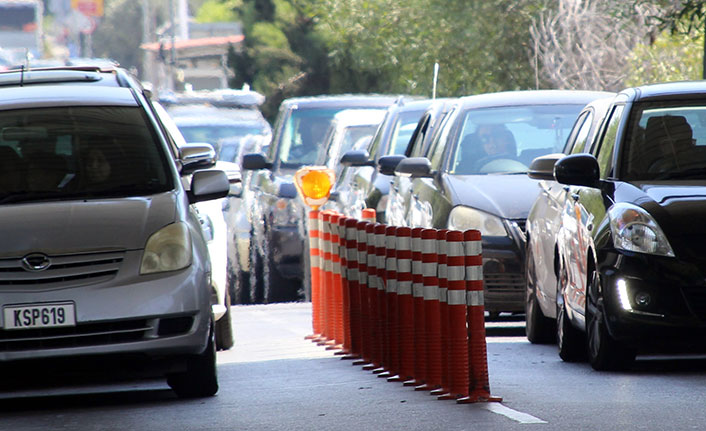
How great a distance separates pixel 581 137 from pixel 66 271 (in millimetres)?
4262

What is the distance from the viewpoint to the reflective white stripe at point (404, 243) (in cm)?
1066

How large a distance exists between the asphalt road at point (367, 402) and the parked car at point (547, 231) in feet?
1.63

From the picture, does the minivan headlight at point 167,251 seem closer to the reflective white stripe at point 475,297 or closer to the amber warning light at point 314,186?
the reflective white stripe at point 475,297

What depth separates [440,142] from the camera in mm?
15844

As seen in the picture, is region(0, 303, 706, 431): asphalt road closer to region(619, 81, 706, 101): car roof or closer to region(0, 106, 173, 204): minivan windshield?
region(0, 106, 173, 204): minivan windshield

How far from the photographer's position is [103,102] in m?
11.1

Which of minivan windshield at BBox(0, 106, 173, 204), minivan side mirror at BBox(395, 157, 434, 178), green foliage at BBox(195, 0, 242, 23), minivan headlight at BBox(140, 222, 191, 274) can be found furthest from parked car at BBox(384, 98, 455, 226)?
green foliage at BBox(195, 0, 242, 23)

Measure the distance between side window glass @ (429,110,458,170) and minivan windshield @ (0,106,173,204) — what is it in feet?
16.1

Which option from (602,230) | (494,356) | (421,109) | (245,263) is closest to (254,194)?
(245,263)

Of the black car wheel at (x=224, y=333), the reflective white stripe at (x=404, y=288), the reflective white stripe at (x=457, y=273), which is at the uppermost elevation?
the reflective white stripe at (x=457, y=273)

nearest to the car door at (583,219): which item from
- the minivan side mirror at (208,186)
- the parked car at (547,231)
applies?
the parked car at (547,231)

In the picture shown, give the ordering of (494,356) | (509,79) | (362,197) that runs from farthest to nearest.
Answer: (509,79), (362,197), (494,356)

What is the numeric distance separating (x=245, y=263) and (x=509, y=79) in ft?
41.0

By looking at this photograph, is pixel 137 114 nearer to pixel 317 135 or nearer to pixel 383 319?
pixel 383 319
